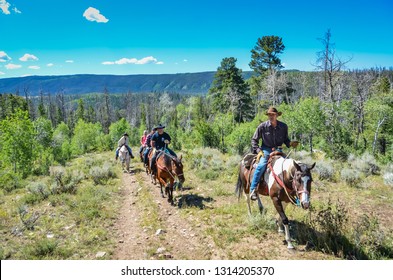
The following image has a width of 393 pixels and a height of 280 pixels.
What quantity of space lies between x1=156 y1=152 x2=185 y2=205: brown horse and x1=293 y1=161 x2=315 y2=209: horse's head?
4.64 meters

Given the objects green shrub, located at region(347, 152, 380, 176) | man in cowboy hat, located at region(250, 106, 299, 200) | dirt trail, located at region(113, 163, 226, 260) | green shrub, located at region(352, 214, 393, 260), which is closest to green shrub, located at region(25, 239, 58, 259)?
dirt trail, located at region(113, 163, 226, 260)

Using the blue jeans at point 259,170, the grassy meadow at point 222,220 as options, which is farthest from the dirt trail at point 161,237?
the blue jeans at point 259,170

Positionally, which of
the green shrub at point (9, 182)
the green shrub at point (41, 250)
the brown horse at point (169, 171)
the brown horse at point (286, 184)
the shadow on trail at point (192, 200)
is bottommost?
the green shrub at point (9, 182)

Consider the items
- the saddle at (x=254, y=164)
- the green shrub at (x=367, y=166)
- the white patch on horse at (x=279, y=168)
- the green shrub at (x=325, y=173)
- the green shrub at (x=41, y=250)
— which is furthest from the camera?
the green shrub at (x=367, y=166)

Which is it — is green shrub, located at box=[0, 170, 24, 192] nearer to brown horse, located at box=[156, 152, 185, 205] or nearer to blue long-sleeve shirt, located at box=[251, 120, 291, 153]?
brown horse, located at box=[156, 152, 185, 205]

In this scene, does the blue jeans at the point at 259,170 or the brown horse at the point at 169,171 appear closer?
the blue jeans at the point at 259,170

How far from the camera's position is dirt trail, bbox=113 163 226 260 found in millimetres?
5727

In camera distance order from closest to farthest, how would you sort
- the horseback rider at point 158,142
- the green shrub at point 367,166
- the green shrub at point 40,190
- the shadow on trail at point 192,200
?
the shadow on trail at point 192,200 → the green shrub at point 40,190 → the horseback rider at point 158,142 → the green shrub at point 367,166

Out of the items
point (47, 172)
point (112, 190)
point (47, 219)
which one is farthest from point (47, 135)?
point (47, 219)

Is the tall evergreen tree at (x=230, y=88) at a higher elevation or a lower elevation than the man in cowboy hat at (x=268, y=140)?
higher

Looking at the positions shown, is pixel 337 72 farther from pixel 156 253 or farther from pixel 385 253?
pixel 156 253

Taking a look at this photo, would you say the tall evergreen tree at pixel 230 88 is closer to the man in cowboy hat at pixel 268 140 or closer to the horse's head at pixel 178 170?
the horse's head at pixel 178 170

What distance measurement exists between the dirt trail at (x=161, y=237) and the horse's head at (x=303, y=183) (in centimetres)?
210

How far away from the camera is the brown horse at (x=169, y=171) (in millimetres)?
9008
